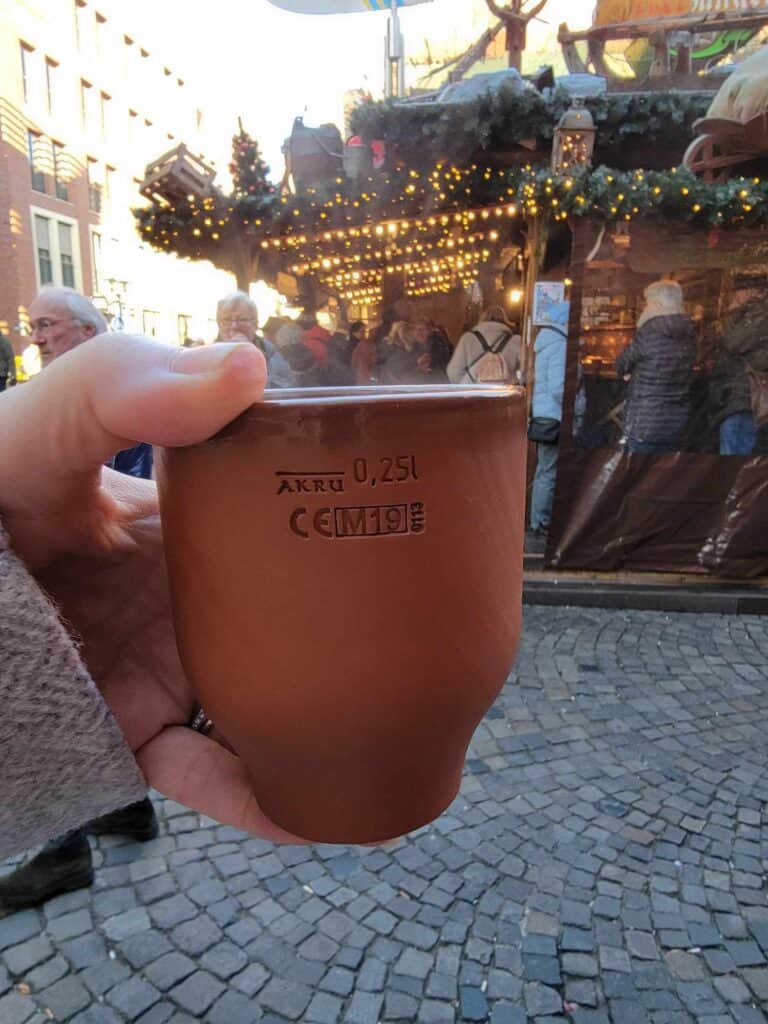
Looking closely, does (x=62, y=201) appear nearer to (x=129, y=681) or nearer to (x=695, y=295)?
(x=695, y=295)

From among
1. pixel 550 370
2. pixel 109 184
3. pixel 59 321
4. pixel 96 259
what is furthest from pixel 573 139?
pixel 109 184

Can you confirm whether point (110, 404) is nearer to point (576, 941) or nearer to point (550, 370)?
point (576, 941)

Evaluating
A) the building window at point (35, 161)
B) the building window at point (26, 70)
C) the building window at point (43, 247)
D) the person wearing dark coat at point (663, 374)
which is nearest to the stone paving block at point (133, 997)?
the person wearing dark coat at point (663, 374)

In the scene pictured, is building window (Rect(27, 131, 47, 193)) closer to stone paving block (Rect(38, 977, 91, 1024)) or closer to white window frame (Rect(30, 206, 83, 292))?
white window frame (Rect(30, 206, 83, 292))

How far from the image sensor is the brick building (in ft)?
81.9

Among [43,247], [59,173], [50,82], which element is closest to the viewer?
[50,82]

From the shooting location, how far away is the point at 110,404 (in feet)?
2.10

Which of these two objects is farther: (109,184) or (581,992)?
(109,184)

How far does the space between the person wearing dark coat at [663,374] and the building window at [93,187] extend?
31376 mm

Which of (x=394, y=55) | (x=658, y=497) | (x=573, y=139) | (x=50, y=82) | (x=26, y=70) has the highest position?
(x=50, y=82)

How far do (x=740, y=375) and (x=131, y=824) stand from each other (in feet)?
14.6

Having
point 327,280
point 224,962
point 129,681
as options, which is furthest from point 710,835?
point 327,280

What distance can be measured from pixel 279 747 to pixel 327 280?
25.5 feet

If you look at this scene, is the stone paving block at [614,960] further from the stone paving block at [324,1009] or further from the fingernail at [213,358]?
the fingernail at [213,358]
